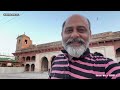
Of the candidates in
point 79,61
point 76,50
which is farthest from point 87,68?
point 76,50

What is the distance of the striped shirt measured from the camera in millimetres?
927

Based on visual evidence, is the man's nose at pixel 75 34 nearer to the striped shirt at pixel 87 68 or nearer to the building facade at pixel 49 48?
the striped shirt at pixel 87 68

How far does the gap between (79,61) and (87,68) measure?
0.08m

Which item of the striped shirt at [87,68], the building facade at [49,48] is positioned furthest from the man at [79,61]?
the building facade at [49,48]

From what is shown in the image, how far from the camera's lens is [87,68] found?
0.97 meters

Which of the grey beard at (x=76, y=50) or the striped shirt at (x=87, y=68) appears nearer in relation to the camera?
the striped shirt at (x=87, y=68)

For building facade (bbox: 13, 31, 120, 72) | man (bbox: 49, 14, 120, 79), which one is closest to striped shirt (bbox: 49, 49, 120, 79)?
man (bbox: 49, 14, 120, 79)

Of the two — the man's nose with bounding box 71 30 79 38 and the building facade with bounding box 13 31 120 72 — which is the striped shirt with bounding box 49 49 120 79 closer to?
the man's nose with bounding box 71 30 79 38

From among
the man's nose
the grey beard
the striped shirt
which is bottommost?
the striped shirt

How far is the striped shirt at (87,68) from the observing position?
3.04 ft

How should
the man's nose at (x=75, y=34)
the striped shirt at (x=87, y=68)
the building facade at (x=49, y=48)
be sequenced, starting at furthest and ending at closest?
the building facade at (x=49, y=48) → the man's nose at (x=75, y=34) → the striped shirt at (x=87, y=68)

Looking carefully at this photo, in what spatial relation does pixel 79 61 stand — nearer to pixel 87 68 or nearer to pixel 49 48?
pixel 87 68
